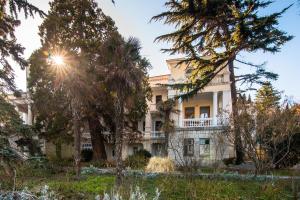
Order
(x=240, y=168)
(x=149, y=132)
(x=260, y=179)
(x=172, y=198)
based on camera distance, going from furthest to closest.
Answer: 1. (x=149, y=132)
2. (x=240, y=168)
3. (x=260, y=179)
4. (x=172, y=198)

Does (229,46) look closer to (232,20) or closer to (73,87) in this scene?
(232,20)

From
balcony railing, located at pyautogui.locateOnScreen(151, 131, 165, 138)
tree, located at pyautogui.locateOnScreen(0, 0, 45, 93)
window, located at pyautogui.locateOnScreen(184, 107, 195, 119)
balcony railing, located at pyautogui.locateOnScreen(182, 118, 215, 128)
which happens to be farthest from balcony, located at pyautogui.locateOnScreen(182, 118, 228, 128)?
tree, located at pyautogui.locateOnScreen(0, 0, 45, 93)

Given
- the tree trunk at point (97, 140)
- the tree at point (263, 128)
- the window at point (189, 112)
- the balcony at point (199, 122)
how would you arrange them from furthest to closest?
the window at point (189, 112) → the balcony at point (199, 122) → the tree trunk at point (97, 140) → the tree at point (263, 128)

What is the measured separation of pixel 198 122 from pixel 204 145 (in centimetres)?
229

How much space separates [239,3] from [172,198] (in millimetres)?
16570

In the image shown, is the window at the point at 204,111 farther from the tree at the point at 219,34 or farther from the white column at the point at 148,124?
the tree at the point at 219,34

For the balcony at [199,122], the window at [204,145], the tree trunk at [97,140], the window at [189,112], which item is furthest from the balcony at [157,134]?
the tree trunk at [97,140]

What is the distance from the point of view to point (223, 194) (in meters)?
10.6

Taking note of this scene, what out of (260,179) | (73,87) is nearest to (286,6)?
(260,179)

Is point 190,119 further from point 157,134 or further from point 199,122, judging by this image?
point 157,134

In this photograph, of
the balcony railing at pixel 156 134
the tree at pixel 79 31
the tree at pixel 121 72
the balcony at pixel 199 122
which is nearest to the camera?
the tree at pixel 121 72

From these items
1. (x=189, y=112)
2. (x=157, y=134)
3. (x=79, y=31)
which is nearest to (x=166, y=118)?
(x=157, y=134)

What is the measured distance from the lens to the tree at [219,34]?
69.3 feet

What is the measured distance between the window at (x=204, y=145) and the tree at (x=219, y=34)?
24.9ft
